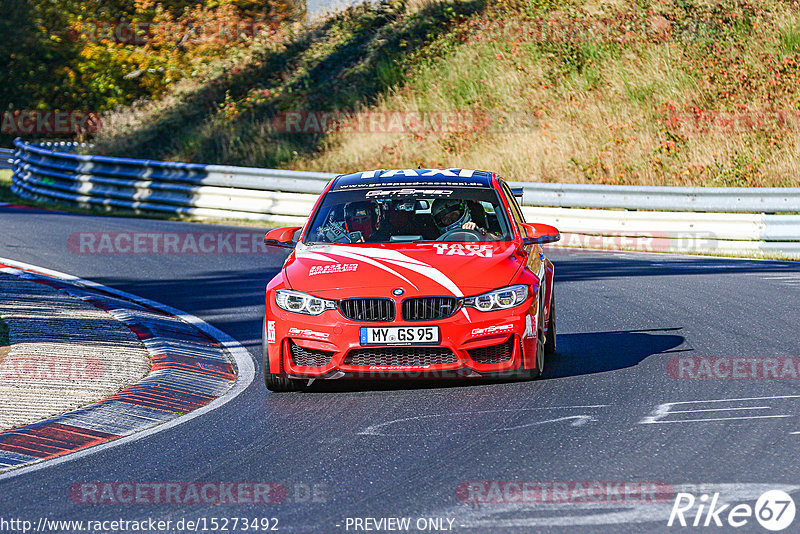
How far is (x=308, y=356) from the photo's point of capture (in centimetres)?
834

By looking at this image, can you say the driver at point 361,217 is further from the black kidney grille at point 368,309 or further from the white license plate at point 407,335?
the white license plate at point 407,335

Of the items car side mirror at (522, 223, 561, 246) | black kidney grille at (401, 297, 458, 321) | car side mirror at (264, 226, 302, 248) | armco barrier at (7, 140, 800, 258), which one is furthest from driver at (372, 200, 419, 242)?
armco barrier at (7, 140, 800, 258)

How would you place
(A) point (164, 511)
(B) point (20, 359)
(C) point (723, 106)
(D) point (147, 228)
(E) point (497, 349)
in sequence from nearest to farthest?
(A) point (164, 511) → (E) point (497, 349) → (B) point (20, 359) → (D) point (147, 228) → (C) point (723, 106)

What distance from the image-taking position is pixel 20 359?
31.0 feet

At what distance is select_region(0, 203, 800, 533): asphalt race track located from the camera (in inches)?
220

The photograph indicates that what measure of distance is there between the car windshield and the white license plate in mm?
1217

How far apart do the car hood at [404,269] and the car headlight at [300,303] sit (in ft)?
0.16

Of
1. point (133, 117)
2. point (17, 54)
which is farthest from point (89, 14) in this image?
point (133, 117)

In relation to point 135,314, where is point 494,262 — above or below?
above

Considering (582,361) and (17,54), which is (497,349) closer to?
(582,361)

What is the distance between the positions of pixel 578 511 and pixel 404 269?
130 inches

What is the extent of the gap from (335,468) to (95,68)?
41.2 meters

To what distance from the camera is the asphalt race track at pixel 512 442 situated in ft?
18.4

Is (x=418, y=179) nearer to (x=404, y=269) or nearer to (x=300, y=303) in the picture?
(x=404, y=269)
